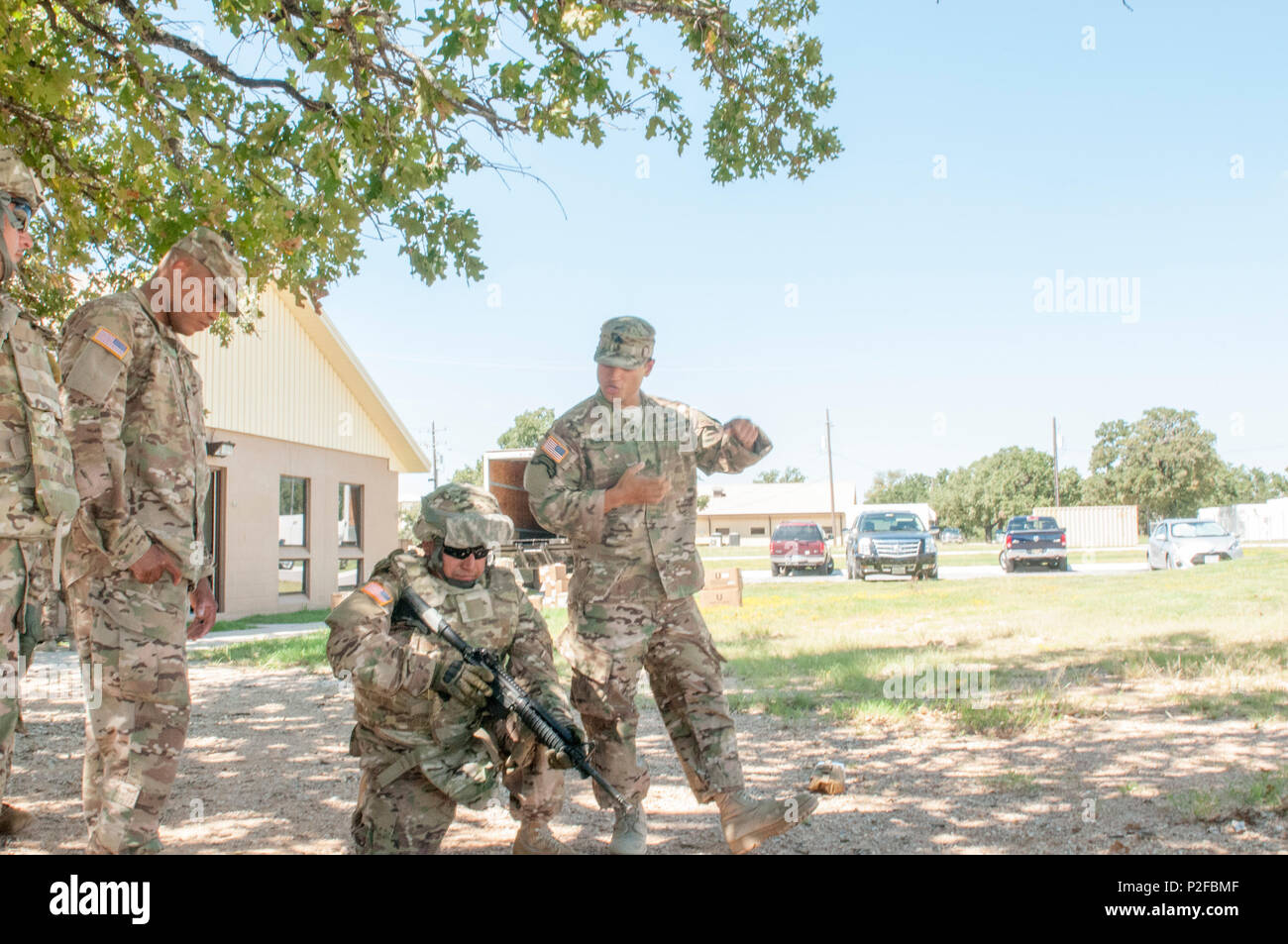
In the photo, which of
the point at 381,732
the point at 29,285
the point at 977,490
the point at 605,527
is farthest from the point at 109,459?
the point at 977,490

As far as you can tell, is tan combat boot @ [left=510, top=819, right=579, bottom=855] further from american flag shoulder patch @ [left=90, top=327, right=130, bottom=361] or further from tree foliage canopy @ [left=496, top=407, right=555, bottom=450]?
tree foliage canopy @ [left=496, top=407, right=555, bottom=450]

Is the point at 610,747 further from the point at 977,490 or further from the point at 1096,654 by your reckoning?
the point at 977,490

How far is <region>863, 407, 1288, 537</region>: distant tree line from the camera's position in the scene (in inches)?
2419

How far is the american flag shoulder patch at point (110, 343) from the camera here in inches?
124

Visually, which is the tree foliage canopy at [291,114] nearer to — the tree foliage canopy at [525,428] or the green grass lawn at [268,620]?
the green grass lawn at [268,620]

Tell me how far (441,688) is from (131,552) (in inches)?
43.3

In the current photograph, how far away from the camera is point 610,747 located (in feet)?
11.9

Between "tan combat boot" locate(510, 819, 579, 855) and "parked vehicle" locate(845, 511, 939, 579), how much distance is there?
1826cm

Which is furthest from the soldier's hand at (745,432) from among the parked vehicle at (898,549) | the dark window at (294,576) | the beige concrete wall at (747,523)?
the beige concrete wall at (747,523)

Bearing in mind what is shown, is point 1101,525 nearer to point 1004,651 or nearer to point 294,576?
point 294,576

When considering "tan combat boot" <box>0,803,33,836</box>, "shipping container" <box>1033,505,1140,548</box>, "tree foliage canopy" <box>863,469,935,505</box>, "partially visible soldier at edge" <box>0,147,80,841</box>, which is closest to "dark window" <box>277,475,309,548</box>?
"tan combat boot" <box>0,803,33,836</box>

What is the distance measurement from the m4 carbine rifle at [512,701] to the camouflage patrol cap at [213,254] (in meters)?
1.30

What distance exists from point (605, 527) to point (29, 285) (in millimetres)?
5890

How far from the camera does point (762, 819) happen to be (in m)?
3.42
